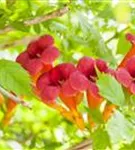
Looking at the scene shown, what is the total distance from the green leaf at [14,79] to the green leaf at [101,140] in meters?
0.17

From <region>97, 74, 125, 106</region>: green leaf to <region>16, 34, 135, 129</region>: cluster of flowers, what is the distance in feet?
0.09

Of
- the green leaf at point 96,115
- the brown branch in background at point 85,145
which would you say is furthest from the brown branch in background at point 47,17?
the brown branch in background at point 85,145

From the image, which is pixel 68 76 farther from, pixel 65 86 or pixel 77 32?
pixel 77 32

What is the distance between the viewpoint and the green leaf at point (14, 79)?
106 cm

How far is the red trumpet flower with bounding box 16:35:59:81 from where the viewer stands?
1.18m

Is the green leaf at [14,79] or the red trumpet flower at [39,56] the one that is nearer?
the green leaf at [14,79]

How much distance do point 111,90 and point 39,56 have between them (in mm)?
268

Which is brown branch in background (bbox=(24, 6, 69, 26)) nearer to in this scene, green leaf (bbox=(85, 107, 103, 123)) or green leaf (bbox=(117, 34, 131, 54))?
green leaf (bbox=(85, 107, 103, 123))

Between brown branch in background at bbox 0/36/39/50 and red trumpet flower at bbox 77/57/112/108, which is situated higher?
brown branch in background at bbox 0/36/39/50

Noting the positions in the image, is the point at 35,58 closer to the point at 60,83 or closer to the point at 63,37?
the point at 60,83

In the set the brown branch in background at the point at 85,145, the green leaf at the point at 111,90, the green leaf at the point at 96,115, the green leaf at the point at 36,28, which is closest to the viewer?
the green leaf at the point at 111,90

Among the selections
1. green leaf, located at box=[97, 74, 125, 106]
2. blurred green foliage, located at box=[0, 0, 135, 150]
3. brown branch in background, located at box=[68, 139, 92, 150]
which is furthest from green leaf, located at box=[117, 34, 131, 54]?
green leaf, located at box=[97, 74, 125, 106]

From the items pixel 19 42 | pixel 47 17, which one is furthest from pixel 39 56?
pixel 19 42

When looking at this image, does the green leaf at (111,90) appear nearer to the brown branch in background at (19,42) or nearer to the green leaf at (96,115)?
the green leaf at (96,115)
